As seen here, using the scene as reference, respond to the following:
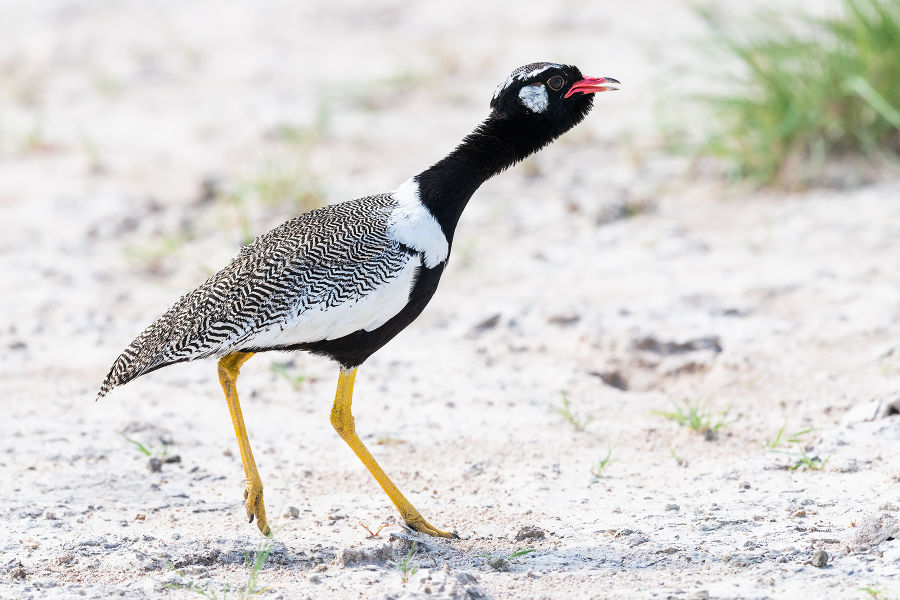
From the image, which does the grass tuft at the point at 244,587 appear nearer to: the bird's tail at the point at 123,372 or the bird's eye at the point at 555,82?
the bird's tail at the point at 123,372

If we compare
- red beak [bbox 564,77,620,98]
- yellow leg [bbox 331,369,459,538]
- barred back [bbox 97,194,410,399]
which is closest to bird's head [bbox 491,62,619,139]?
red beak [bbox 564,77,620,98]

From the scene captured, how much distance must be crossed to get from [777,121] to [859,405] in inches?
118

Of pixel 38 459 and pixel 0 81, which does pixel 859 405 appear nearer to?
pixel 38 459

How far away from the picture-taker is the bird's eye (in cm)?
443

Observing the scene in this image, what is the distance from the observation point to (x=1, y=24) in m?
11.5

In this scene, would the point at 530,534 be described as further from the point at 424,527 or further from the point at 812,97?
the point at 812,97

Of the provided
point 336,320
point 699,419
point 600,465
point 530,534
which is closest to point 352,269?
point 336,320

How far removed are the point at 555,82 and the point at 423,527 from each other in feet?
5.50

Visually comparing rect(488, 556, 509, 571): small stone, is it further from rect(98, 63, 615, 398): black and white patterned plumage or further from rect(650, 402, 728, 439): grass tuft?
rect(650, 402, 728, 439): grass tuft

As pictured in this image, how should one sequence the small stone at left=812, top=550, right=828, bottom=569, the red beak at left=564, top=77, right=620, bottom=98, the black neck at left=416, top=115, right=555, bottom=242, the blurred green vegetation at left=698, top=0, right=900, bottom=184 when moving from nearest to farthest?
the small stone at left=812, top=550, right=828, bottom=569, the black neck at left=416, top=115, right=555, bottom=242, the red beak at left=564, top=77, right=620, bottom=98, the blurred green vegetation at left=698, top=0, right=900, bottom=184

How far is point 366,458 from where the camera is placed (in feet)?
14.4

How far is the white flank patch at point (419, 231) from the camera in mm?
4242

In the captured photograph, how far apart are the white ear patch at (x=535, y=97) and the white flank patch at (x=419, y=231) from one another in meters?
0.53

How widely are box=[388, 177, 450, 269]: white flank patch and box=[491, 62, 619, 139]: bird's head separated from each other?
487mm
